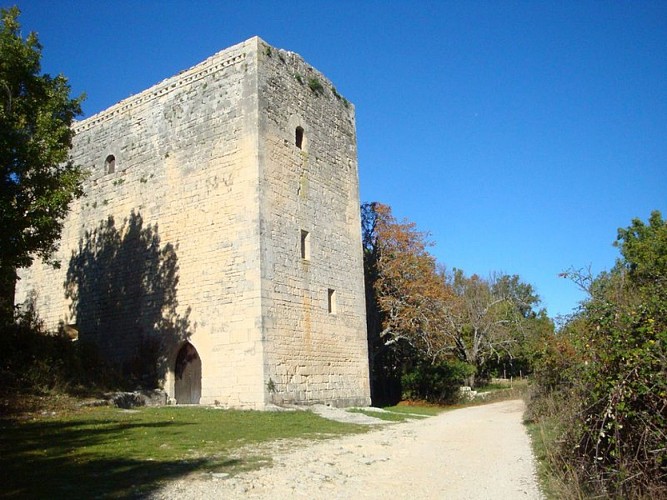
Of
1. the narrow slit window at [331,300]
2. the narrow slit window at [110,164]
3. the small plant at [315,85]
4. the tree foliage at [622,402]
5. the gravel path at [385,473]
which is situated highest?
the small plant at [315,85]

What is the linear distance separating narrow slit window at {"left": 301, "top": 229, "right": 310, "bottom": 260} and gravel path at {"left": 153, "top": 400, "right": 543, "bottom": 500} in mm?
7325

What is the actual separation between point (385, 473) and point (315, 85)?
14.5 meters

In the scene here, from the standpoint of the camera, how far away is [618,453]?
506cm

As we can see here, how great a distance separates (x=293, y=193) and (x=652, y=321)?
12.9m

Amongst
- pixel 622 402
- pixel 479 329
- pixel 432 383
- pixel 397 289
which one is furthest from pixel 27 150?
pixel 479 329

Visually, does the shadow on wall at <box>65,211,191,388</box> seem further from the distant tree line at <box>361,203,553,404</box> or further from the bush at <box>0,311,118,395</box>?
the distant tree line at <box>361,203,553,404</box>

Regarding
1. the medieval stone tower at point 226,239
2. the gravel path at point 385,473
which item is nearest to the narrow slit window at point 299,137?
the medieval stone tower at point 226,239

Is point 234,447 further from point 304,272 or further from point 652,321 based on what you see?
point 304,272

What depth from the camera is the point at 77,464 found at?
6.82 metres

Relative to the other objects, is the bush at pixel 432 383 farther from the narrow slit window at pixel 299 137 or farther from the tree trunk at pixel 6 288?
the tree trunk at pixel 6 288

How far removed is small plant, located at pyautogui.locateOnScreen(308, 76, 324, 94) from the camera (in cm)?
Answer: 1895

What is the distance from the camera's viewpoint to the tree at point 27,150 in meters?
12.2

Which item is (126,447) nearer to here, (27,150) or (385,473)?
(385,473)

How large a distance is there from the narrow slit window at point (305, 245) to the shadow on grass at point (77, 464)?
8689 mm
